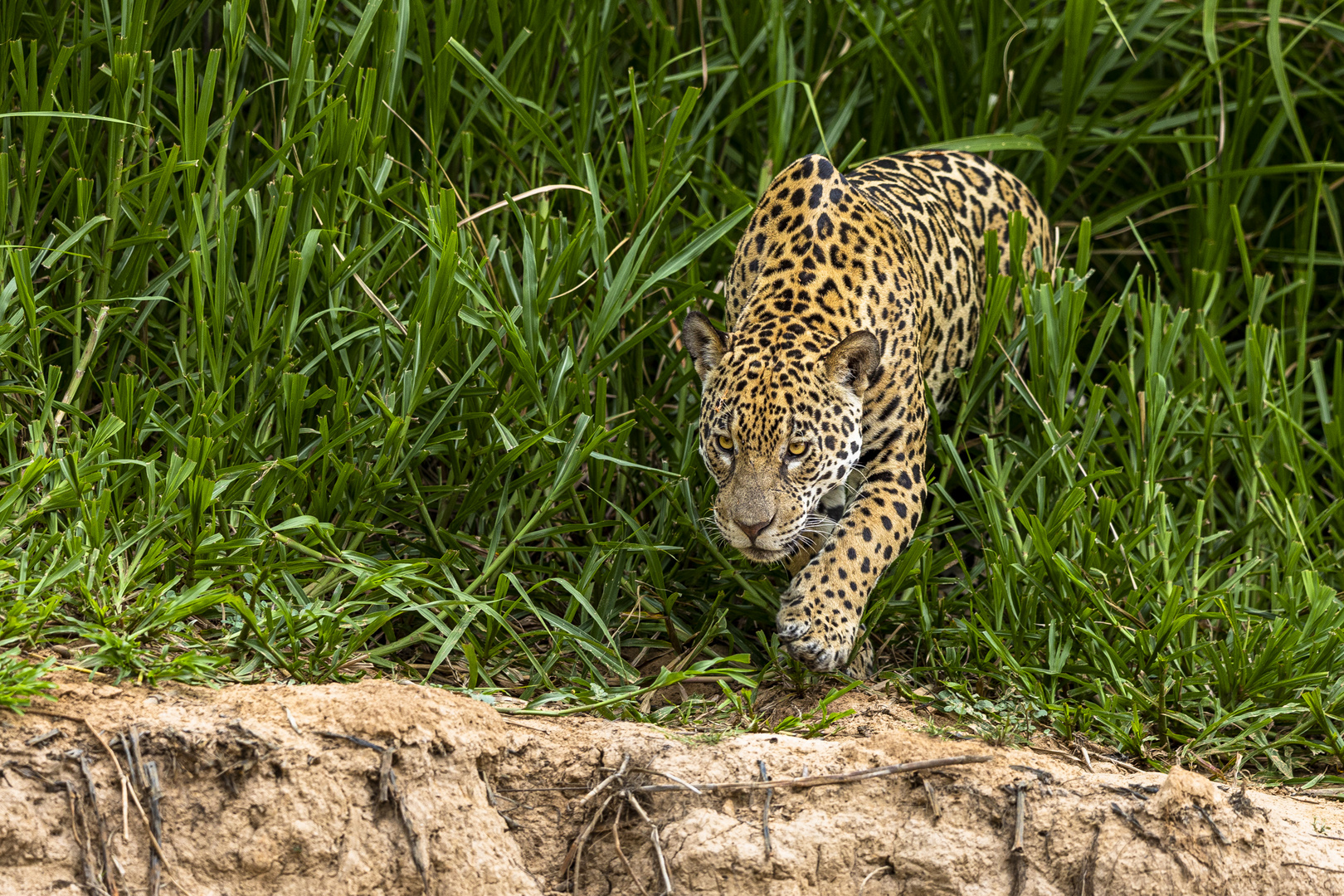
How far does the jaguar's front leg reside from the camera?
11.7 feet

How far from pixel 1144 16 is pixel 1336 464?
2061 mm

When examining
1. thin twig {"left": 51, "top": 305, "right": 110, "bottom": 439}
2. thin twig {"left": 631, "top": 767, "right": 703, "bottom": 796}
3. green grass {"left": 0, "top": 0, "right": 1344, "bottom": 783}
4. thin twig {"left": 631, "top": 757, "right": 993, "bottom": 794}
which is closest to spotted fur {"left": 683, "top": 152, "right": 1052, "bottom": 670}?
green grass {"left": 0, "top": 0, "right": 1344, "bottom": 783}

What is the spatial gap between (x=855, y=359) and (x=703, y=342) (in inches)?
18.1

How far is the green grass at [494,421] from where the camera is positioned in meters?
3.48

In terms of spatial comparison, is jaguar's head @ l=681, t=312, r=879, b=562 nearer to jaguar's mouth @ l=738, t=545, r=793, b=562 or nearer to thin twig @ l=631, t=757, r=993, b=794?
jaguar's mouth @ l=738, t=545, r=793, b=562

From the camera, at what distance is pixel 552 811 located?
3.06 m

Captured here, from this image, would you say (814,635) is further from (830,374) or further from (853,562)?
(830,374)

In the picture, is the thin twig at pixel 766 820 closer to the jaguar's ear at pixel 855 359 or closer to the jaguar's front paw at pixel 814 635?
the jaguar's front paw at pixel 814 635

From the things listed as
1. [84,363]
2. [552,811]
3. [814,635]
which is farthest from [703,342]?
[84,363]

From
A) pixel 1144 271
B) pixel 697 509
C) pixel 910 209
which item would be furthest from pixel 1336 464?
pixel 697 509

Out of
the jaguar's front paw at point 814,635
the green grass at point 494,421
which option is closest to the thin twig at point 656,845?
the green grass at point 494,421

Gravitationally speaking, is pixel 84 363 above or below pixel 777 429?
below

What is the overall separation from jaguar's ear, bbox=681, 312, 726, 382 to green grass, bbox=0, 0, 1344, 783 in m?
0.29

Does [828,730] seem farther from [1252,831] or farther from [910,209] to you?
[910,209]
